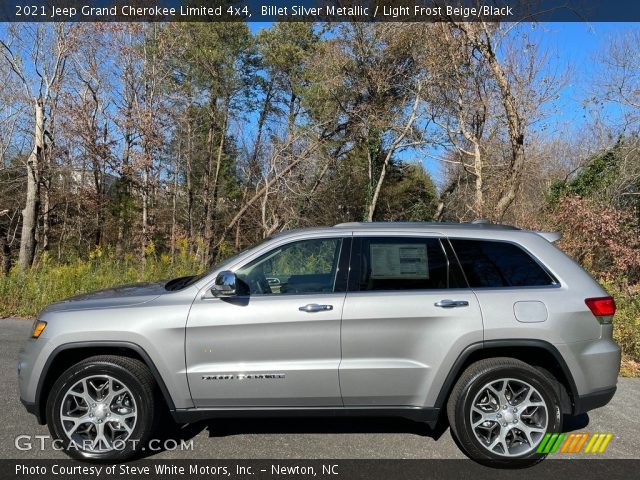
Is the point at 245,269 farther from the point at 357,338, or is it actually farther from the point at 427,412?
the point at 427,412

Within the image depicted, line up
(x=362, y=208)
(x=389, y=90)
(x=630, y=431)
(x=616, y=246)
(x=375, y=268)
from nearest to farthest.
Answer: (x=375, y=268) < (x=630, y=431) < (x=616, y=246) < (x=389, y=90) < (x=362, y=208)

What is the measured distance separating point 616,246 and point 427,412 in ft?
29.5

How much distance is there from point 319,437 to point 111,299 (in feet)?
6.57

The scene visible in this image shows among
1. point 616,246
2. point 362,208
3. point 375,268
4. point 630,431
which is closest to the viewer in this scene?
point 375,268

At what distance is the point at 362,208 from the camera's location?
2531cm

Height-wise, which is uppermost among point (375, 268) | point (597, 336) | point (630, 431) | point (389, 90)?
point (389, 90)

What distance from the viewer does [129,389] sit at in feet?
11.8

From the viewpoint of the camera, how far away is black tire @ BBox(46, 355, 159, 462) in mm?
3574

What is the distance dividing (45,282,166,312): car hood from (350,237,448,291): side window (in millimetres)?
1614

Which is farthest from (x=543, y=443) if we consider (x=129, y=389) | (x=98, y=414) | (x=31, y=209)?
(x=31, y=209)

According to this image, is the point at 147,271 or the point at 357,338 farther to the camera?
the point at 147,271

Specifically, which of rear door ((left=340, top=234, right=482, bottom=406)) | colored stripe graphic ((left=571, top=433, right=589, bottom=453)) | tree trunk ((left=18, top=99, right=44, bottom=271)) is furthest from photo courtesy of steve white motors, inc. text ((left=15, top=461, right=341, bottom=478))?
tree trunk ((left=18, top=99, right=44, bottom=271))

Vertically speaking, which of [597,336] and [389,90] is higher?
[389,90]

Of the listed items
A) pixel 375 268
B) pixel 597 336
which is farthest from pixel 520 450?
pixel 375 268
